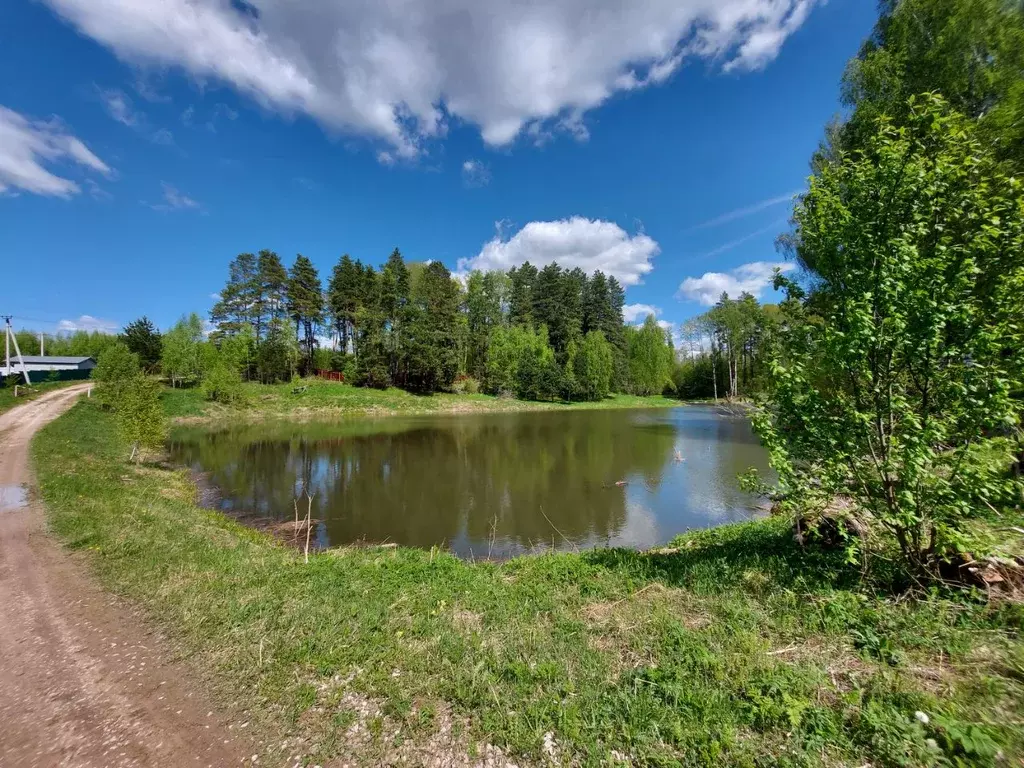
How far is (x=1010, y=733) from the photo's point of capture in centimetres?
299

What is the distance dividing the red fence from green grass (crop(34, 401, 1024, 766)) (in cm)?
5272

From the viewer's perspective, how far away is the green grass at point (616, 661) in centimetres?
340

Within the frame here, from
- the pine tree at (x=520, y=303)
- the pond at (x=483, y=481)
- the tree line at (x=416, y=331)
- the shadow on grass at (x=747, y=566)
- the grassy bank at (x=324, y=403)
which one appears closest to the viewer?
the shadow on grass at (x=747, y=566)

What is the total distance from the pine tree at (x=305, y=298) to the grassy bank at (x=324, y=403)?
33.3 ft

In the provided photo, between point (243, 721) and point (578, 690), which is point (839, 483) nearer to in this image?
point (578, 690)

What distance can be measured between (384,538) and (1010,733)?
43.7 feet

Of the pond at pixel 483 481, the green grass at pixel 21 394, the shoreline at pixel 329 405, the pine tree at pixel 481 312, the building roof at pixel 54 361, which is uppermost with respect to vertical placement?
the pine tree at pixel 481 312

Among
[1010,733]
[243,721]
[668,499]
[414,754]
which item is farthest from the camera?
[668,499]

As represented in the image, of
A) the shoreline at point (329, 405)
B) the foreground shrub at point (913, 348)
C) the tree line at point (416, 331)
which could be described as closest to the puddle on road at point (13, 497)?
the foreground shrub at point (913, 348)

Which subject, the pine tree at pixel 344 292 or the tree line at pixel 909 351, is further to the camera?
the pine tree at pixel 344 292

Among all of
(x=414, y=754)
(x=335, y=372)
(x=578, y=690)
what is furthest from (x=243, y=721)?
(x=335, y=372)

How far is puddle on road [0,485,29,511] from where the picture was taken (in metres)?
11.0

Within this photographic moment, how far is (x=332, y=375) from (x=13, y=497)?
4893cm

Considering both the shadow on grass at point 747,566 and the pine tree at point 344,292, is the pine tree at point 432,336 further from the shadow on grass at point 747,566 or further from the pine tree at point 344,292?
the shadow on grass at point 747,566
